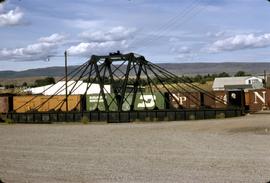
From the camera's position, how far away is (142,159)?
50.7 feet

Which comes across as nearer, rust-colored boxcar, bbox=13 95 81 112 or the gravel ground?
the gravel ground

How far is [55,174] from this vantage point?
40.2 ft

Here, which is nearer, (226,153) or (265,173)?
(265,173)

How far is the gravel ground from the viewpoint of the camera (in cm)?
1171

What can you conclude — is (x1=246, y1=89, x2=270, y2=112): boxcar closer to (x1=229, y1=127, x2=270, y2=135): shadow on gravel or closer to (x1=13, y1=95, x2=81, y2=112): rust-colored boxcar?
(x1=13, y1=95, x2=81, y2=112): rust-colored boxcar

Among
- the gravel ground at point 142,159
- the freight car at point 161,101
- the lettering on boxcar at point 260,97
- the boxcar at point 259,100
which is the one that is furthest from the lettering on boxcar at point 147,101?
the gravel ground at point 142,159

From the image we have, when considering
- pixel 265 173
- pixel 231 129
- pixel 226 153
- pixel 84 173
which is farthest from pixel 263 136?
pixel 84 173

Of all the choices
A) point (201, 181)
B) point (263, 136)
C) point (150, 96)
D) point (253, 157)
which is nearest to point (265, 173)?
point (201, 181)

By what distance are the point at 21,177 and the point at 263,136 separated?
1416cm

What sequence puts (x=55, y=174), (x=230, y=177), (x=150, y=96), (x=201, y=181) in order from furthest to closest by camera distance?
(x=150, y=96) < (x=55, y=174) < (x=230, y=177) < (x=201, y=181)

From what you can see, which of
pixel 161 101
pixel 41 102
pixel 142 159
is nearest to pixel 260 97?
pixel 161 101

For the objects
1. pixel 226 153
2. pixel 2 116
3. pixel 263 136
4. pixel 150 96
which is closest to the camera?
pixel 226 153

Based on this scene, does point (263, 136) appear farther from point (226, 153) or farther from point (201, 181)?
point (201, 181)

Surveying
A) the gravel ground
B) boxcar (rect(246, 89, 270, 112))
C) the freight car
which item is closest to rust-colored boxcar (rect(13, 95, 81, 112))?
the freight car
